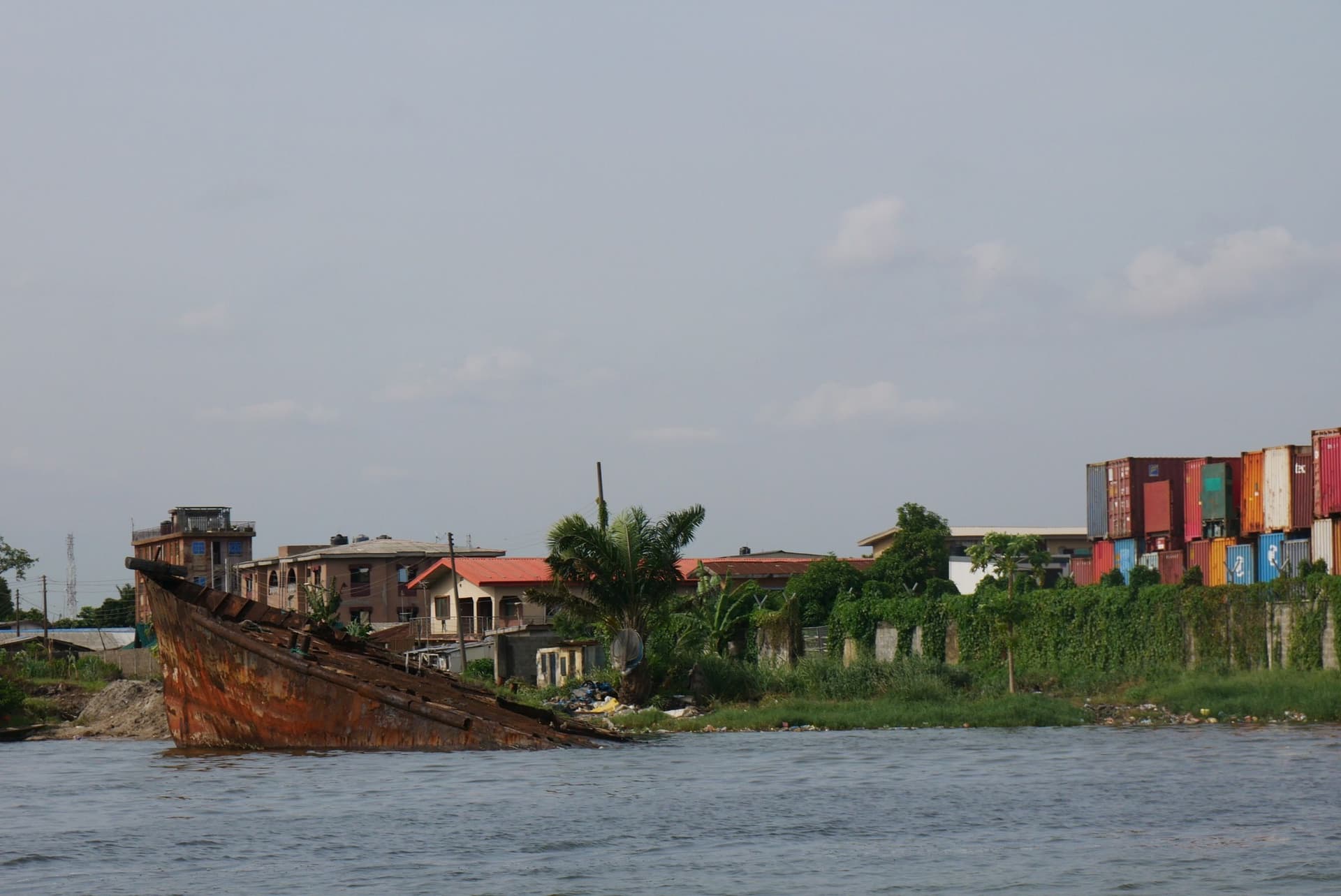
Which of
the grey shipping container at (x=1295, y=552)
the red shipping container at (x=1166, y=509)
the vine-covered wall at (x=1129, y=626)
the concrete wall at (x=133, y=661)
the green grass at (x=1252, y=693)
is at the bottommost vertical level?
the concrete wall at (x=133, y=661)

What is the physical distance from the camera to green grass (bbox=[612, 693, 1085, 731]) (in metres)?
33.2

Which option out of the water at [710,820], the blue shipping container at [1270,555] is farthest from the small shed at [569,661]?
the blue shipping container at [1270,555]

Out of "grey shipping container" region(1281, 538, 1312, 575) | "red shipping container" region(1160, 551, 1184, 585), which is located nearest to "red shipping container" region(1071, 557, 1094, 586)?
"red shipping container" region(1160, 551, 1184, 585)

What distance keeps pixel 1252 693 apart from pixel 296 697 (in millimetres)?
21191

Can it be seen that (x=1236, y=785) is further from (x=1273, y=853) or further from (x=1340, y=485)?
(x=1340, y=485)

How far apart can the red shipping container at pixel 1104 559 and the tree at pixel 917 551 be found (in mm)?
7616

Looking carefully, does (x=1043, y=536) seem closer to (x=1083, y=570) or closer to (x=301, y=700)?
(x=1083, y=570)

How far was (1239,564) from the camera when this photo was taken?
176 ft

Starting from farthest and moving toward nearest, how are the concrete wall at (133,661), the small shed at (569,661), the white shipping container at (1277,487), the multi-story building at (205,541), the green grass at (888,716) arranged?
the multi-story building at (205,541) → the concrete wall at (133,661) → the white shipping container at (1277,487) → the small shed at (569,661) → the green grass at (888,716)

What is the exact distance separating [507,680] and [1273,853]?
36.4 metres

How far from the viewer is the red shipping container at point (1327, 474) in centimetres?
4662

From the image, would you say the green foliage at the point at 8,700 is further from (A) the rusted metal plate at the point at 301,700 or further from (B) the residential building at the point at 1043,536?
(B) the residential building at the point at 1043,536

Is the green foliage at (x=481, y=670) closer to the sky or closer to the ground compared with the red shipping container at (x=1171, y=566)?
closer to the ground

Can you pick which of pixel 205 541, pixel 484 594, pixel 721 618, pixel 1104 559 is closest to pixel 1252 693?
pixel 721 618
